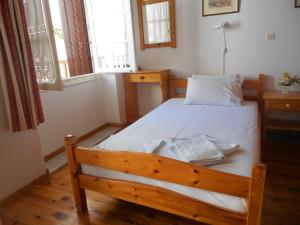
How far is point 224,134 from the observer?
6.52 ft

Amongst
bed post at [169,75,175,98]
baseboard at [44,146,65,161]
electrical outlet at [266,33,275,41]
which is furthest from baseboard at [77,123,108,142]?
electrical outlet at [266,33,275,41]

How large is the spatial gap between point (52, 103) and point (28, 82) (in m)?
0.90

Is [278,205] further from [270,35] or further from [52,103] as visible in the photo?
[52,103]

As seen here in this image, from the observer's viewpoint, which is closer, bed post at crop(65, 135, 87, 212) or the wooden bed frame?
the wooden bed frame

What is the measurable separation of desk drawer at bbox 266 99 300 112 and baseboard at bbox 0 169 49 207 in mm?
2514

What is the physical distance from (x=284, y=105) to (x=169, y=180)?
189 centimetres

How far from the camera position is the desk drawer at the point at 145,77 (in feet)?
11.2

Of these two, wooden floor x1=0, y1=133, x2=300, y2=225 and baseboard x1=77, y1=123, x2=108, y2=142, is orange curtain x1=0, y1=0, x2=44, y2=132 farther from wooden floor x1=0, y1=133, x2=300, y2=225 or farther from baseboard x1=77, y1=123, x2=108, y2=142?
baseboard x1=77, y1=123, x2=108, y2=142

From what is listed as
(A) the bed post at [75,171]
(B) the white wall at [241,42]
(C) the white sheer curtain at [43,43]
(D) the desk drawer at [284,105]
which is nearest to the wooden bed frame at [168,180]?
(A) the bed post at [75,171]

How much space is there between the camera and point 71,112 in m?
3.27

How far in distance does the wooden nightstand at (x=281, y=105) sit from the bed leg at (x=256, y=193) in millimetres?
1798

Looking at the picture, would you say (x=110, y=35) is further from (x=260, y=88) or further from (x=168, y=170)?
(x=168, y=170)

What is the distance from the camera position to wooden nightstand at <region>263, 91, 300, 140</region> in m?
2.62

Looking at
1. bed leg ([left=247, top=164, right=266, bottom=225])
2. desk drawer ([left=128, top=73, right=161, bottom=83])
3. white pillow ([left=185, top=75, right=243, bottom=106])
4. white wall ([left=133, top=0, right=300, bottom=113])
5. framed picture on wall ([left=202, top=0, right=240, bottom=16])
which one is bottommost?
bed leg ([left=247, top=164, right=266, bottom=225])
